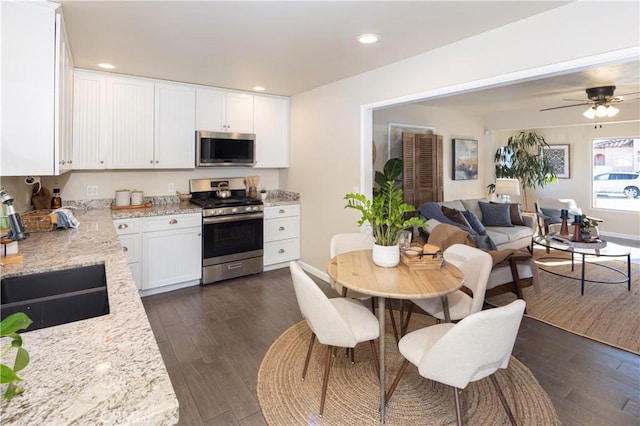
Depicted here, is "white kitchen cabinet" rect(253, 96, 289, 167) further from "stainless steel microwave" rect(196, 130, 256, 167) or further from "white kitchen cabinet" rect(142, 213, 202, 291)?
"white kitchen cabinet" rect(142, 213, 202, 291)

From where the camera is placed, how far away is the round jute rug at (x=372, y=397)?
6.36ft

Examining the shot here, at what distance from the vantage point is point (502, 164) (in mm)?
7305

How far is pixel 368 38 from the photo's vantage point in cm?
256

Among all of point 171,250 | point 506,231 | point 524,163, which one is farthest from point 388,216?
point 524,163

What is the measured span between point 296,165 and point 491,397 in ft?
11.3

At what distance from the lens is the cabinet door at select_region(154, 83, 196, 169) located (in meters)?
3.87

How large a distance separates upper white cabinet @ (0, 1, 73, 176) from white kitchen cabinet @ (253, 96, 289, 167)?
8.92 feet

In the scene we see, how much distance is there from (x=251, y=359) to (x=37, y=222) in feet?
6.18

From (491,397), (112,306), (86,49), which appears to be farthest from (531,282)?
(86,49)

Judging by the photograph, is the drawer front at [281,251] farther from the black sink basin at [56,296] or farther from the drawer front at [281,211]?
the black sink basin at [56,296]

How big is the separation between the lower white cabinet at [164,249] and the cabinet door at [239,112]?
50.3 inches

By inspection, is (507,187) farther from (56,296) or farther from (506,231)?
(56,296)

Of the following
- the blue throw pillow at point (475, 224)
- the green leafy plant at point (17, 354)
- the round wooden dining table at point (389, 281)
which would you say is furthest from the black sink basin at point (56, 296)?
the blue throw pillow at point (475, 224)

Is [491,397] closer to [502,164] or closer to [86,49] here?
[86,49]
